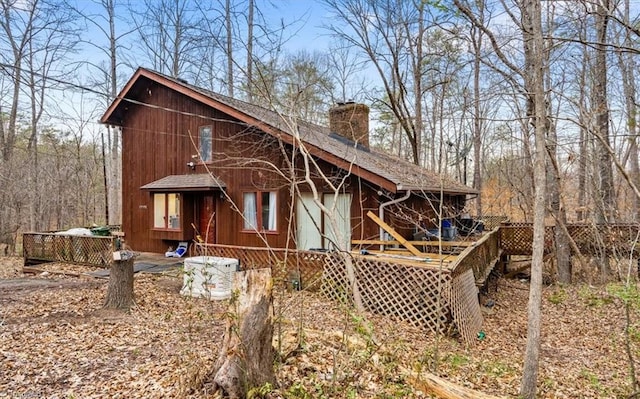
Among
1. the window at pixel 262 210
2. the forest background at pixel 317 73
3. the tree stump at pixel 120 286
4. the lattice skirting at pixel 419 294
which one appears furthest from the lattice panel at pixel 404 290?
the forest background at pixel 317 73

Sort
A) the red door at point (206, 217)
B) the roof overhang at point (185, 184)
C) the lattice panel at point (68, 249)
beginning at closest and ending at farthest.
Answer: the lattice panel at point (68, 249), the roof overhang at point (185, 184), the red door at point (206, 217)

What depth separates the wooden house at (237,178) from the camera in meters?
10.1

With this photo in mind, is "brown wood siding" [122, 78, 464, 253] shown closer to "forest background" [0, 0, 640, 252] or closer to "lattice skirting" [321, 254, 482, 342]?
"forest background" [0, 0, 640, 252]

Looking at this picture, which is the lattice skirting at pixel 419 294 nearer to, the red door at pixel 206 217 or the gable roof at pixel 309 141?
the gable roof at pixel 309 141

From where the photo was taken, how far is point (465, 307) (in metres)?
6.89

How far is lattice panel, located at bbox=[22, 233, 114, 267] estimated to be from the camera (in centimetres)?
1063

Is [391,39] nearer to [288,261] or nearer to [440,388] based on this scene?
[288,261]

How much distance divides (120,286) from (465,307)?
5900mm

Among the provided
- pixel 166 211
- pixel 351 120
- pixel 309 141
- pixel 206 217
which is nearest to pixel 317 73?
pixel 351 120

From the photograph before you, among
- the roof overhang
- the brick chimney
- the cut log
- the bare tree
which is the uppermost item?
the bare tree

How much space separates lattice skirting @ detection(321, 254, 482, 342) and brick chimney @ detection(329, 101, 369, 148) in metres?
7.13

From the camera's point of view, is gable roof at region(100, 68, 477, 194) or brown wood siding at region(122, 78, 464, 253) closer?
gable roof at region(100, 68, 477, 194)

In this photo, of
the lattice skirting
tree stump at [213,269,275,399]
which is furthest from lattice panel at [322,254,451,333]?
tree stump at [213,269,275,399]

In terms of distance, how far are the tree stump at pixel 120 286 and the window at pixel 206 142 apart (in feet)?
20.8
